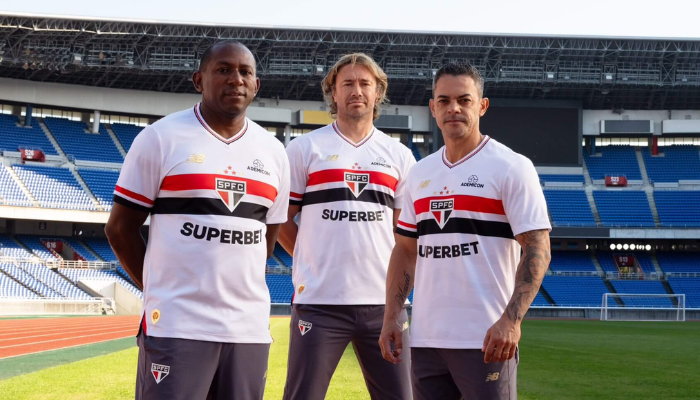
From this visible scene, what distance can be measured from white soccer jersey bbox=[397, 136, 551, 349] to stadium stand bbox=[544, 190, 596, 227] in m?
38.3

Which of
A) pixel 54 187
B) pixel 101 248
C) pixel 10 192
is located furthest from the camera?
pixel 101 248

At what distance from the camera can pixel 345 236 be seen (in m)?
4.76

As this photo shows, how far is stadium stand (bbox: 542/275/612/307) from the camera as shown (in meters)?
37.0

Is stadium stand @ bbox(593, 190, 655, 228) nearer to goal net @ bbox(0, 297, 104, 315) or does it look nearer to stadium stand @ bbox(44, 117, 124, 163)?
stadium stand @ bbox(44, 117, 124, 163)

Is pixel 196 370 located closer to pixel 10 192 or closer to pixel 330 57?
pixel 10 192

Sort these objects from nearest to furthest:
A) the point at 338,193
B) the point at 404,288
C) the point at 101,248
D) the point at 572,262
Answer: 1. the point at 404,288
2. the point at 338,193
3. the point at 101,248
4. the point at 572,262

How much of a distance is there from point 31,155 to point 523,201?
127ft

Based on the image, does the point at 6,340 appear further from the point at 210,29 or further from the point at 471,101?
the point at 210,29

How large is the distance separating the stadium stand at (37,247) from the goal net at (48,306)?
17.4 feet

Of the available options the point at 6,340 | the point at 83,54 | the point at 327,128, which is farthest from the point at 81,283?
the point at 327,128

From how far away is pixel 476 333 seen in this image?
3.57 m

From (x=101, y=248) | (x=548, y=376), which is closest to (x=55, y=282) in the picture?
(x=101, y=248)

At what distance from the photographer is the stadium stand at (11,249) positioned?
3430cm

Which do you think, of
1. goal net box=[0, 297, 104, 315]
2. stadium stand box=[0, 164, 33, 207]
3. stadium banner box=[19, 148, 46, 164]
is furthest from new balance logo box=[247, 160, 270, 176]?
stadium banner box=[19, 148, 46, 164]
